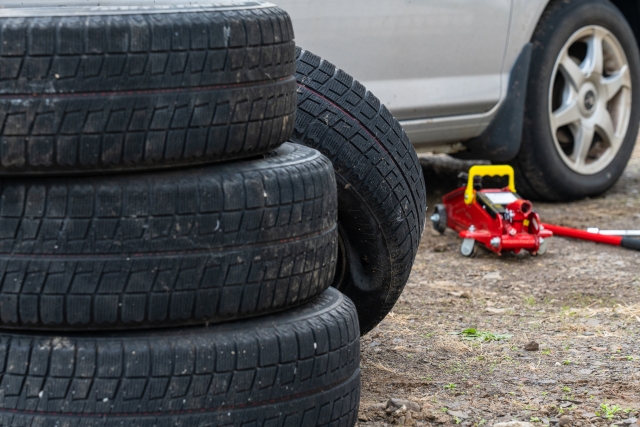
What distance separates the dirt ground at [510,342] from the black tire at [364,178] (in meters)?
A: 0.34

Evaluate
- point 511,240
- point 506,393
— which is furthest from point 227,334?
point 511,240

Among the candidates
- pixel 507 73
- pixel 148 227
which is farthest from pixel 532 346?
pixel 507 73

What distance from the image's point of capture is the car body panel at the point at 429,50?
4.71 meters

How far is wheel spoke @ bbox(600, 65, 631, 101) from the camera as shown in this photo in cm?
593

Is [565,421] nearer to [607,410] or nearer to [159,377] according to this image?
[607,410]

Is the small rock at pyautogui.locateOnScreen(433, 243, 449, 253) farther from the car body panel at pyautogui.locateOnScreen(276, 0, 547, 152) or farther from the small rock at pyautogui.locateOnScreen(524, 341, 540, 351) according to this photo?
the small rock at pyautogui.locateOnScreen(524, 341, 540, 351)

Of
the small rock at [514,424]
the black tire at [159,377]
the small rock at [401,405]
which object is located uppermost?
the black tire at [159,377]

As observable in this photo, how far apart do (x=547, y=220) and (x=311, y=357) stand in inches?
139

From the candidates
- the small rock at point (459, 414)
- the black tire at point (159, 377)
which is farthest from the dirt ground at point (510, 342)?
the black tire at point (159, 377)

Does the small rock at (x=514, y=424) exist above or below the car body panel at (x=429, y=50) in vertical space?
below

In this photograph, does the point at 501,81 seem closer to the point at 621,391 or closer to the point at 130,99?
the point at 621,391

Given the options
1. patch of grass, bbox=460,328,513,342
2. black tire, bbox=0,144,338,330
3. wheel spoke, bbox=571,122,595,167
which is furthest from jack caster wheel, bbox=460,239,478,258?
black tire, bbox=0,144,338,330

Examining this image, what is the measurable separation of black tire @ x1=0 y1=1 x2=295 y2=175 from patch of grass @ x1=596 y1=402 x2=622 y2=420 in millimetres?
1371

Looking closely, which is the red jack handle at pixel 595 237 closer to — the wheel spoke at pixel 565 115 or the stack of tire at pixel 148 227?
the wheel spoke at pixel 565 115
